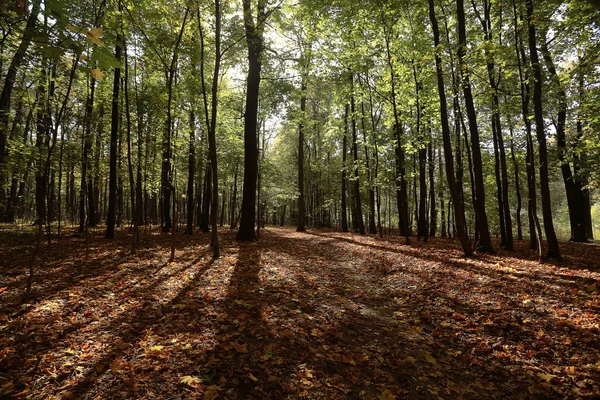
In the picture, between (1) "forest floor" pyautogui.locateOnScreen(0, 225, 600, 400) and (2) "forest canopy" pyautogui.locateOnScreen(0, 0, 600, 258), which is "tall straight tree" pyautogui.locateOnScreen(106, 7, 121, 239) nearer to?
(2) "forest canopy" pyautogui.locateOnScreen(0, 0, 600, 258)

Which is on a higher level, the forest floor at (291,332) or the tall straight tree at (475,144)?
the tall straight tree at (475,144)

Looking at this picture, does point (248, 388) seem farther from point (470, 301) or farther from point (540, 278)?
point (540, 278)

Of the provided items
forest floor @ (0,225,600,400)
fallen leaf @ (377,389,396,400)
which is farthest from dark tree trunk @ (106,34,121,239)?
fallen leaf @ (377,389,396,400)

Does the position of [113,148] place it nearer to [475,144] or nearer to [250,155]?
[250,155]

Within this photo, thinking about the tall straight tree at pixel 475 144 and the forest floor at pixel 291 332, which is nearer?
the forest floor at pixel 291 332

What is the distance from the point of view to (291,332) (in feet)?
16.6

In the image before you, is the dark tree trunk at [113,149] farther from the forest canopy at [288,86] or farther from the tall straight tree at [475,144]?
the tall straight tree at [475,144]

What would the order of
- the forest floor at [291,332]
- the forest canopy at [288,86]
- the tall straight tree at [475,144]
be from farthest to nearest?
the tall straight tree at [475,144] < the forest canopy at [288,86] < the forest floor at [291,332]

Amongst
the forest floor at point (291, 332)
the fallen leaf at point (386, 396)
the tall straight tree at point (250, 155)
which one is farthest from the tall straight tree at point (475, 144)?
the fallen leaf at point (386, 396)

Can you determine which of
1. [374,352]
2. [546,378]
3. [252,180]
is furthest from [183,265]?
[546,378]

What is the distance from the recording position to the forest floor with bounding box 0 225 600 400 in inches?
145

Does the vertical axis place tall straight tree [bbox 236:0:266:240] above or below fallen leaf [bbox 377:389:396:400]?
above

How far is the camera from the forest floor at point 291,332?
3.67 m

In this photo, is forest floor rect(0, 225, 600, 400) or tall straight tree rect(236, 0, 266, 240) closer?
forest floor rect(0, 225, 600, 400)
